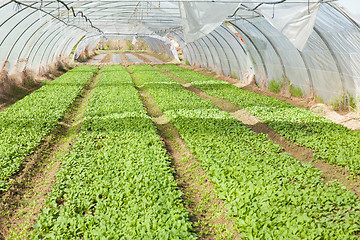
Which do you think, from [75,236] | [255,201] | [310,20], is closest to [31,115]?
[75,236]

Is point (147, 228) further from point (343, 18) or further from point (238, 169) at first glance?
point (343, 18)

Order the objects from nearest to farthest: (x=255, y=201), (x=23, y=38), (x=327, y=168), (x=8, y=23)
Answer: (x=255, y=201), (x=327, y=168), (x=8, y=23), (x=23, y=38)

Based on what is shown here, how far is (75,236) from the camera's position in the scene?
4602 millimetres

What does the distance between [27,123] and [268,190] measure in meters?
7.79

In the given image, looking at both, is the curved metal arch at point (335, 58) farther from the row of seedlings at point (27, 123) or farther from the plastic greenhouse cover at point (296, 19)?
the row of seedlings at point (27, 123)

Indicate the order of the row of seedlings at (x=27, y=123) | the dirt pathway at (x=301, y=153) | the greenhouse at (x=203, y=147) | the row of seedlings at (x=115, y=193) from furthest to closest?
the row of seedlings at (x=27, y=123) → the dirt pathway at (x=301, y=153) → the greenhouse at (x=203, y=147) → the row of seedlings at (x=115, y=193)

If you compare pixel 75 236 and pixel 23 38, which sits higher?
pixel 23 38

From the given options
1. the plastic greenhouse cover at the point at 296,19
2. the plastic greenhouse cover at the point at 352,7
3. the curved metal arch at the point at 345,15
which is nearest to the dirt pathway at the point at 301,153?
the plastic greenhouse cover at the point at 296,19

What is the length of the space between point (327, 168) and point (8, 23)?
14353 millimetres

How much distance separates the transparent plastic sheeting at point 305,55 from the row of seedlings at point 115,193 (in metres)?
6.59

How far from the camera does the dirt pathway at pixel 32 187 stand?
17.0 feet

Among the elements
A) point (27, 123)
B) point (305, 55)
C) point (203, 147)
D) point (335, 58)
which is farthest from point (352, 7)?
point (27, 123)

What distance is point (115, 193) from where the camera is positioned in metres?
5.55

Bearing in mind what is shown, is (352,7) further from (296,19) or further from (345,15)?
(296,19)
